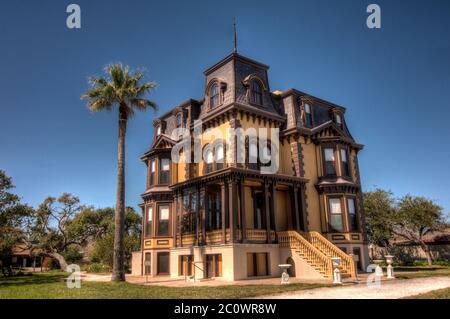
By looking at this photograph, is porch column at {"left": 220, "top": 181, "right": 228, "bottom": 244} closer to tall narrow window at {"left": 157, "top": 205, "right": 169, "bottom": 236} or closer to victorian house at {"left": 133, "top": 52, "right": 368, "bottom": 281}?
victorian house at {"left": 133, "top": 52, "right": 368, "bottom": 281}

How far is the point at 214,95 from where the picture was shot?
26.2 m

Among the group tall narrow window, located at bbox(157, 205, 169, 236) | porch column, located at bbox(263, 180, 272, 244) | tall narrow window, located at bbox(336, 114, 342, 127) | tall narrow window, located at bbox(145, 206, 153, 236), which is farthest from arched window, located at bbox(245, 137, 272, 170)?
tall narrow window, located at bbox(145, 206, 153, 236)

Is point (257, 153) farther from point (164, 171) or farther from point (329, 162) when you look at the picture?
point (164, 171)

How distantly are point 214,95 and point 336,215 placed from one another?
12134 millimetres

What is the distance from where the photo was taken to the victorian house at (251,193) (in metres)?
21.2

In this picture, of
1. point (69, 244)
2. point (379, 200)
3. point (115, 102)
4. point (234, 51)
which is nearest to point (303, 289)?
point (115, 102)

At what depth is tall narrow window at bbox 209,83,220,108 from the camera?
2594 centimetres

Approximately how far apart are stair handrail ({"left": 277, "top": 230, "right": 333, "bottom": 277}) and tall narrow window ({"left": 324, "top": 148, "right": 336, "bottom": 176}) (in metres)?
7.24

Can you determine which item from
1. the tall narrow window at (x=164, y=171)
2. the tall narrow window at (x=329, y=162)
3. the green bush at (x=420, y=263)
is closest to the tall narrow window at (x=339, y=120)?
the tall narrow window at (x=329, y=162)

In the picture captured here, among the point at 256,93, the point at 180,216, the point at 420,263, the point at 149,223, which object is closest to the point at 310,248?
the point at 180,216

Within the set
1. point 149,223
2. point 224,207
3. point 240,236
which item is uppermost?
point 224,207

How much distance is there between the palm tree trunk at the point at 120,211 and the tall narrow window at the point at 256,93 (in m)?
8.85
